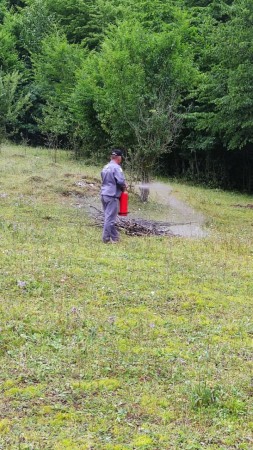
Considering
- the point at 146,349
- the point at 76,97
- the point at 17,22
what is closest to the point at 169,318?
the point at 146,349

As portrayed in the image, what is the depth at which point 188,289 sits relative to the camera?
676 cm

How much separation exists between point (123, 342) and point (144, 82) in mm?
13300

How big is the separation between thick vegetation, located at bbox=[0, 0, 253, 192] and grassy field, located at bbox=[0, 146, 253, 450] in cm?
718

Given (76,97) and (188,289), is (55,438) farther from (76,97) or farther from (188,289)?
(76,97)

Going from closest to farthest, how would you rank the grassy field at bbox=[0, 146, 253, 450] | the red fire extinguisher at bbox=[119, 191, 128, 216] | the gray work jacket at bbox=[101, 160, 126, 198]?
the grassy field at bbox=[0, 146, 253, 450]
the gray work jacket at bbox=[101, 160, 126, 198]
the red fire extinguisher at bbox=[119, 191, 128, 216]

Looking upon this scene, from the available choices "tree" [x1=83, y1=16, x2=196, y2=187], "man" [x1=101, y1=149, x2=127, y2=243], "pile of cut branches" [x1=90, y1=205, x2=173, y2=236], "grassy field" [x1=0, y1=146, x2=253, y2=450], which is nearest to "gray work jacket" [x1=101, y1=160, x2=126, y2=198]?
"man" [x1=101, y1=149, x2=127, y2=243]

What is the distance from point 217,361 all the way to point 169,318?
3.62 ft

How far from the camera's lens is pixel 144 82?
16.9 m

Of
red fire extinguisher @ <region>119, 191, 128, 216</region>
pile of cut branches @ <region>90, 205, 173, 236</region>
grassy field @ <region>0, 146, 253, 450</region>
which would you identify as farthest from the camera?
pile of cut branches @ <region>90, 205, 173, 236</region>

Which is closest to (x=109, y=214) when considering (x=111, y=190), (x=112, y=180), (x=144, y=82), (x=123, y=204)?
(x=123, y=204)

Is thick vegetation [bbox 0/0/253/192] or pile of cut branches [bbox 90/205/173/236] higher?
thick vegetation [bbox 0/0/253/192]

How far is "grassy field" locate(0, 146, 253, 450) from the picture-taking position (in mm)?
3582

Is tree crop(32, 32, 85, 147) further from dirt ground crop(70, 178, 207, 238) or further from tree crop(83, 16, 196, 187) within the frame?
dirt ground crop(70, 178, 207, 238)

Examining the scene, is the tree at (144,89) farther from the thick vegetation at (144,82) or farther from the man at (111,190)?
the man at (111,190)
